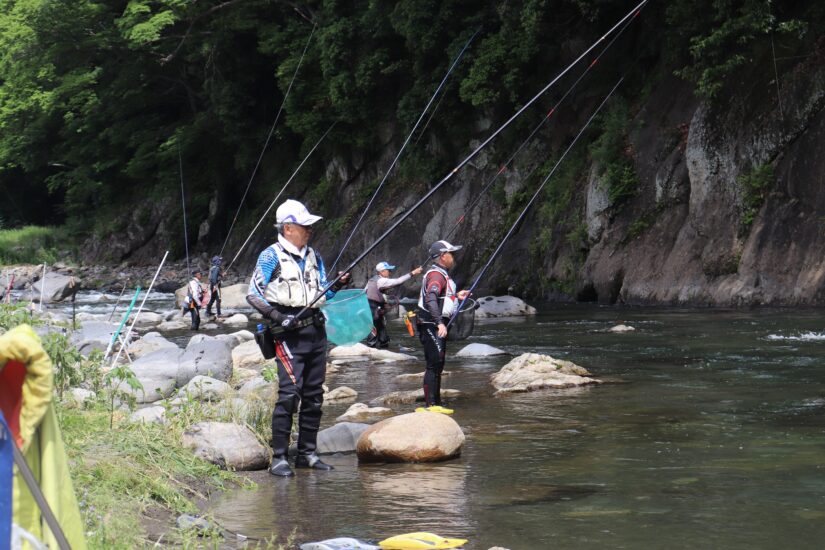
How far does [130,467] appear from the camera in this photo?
19.8 feet

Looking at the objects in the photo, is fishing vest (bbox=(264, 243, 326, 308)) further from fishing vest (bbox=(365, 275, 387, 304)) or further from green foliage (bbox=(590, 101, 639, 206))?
green foliage (bbox=(590, 101, 639, 206))

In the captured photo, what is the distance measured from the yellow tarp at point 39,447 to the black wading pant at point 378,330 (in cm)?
1448

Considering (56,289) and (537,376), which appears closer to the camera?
(537,376)

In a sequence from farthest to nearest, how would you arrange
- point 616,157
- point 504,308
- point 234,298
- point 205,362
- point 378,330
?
1. point 234,298
2. point 616,157
3. point 504,308
4. point 378,330
5. point 205,362

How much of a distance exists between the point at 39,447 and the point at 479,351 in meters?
12.6

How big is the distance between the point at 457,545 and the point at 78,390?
508 centimetres

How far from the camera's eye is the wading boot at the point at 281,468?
7.15 metres

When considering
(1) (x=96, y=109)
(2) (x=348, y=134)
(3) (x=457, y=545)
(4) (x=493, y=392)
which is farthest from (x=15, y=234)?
(3) (x=457, y=545)

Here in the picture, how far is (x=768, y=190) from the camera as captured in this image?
19.8m

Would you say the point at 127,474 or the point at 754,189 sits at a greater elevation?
the point at 754,189

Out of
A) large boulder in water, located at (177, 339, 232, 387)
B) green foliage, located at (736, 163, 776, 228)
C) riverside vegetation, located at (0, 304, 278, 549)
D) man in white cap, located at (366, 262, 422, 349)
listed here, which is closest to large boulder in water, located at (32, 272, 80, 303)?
man in white cap, located at (366, 262, 422, 349)

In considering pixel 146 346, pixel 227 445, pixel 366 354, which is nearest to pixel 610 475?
pixel 227 445

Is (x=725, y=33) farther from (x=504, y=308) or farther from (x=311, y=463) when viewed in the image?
(x=311, y=463)

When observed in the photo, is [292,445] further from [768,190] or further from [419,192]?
[419,192]
